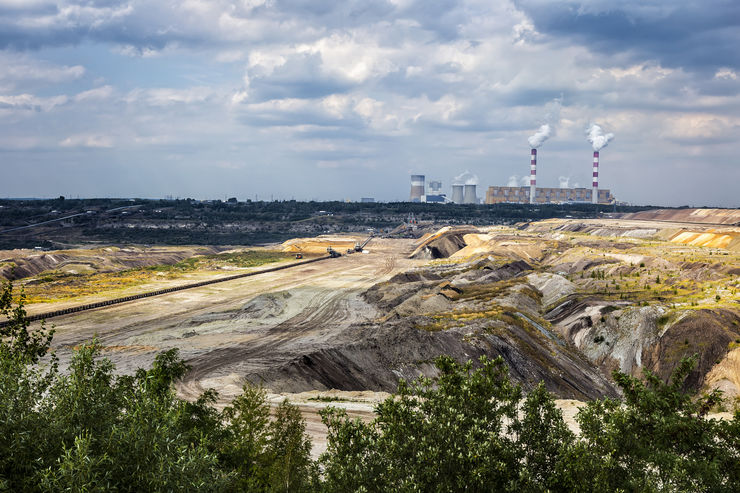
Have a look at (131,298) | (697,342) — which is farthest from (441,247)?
(697,342)

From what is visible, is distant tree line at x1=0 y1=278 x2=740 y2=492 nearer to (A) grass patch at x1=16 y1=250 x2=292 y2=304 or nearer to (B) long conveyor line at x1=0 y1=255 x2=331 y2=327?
(B) long conveyor line at x1=0 y1=255 x2=331 y2=327

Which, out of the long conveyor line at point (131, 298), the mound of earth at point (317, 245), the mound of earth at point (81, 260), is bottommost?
the long conveyor line at point (131, 298)

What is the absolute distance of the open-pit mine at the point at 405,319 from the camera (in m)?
41.5

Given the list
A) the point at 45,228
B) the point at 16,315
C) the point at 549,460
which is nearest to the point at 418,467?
the point at 549,460

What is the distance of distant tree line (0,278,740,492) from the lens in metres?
11.7

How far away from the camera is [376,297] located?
75000 millimetres

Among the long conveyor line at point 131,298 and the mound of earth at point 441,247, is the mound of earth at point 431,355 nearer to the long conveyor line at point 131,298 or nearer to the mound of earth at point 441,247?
the long conveyor line at point 131,298

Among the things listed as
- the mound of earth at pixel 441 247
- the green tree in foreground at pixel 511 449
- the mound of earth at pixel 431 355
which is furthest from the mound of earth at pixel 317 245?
the green tree in foreground at pixel 511 449

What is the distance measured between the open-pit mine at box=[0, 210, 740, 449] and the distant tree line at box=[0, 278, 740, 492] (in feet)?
28.7

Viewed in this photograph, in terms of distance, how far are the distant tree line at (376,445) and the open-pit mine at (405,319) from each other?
874 cm

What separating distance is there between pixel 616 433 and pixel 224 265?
4022 inches

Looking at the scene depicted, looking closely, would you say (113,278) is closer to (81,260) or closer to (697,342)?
(81,260)

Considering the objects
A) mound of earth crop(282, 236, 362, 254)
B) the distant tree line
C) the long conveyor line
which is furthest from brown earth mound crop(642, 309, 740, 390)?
mound of earth crop(282, 236, 362, 254)

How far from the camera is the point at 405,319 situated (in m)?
54.2
